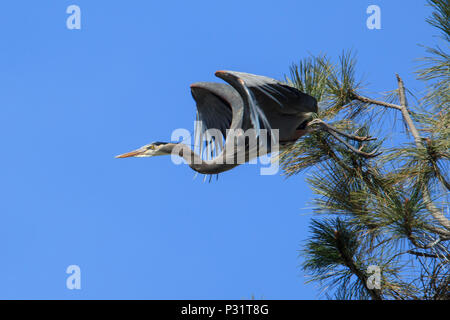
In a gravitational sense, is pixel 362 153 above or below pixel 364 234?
above

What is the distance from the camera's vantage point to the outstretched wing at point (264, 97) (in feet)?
14.7

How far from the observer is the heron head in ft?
16.8

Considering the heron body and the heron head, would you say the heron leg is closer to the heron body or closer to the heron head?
the heron body

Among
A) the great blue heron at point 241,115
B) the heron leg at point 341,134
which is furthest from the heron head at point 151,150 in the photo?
the heron leg at point 341,134

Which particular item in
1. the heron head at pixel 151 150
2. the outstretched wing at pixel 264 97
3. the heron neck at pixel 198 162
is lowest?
the heron neck at pixel 198 162

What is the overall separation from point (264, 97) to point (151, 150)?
84 cm

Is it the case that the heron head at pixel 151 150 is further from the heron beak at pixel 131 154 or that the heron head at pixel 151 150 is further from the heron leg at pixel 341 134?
the heron leg at pixel 341 134

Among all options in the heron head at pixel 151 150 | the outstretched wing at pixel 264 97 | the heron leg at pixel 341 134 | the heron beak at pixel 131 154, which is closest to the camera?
the outstretched wing at pixel 264 97

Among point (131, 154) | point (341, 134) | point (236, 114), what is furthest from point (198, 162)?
point (341, 134)
